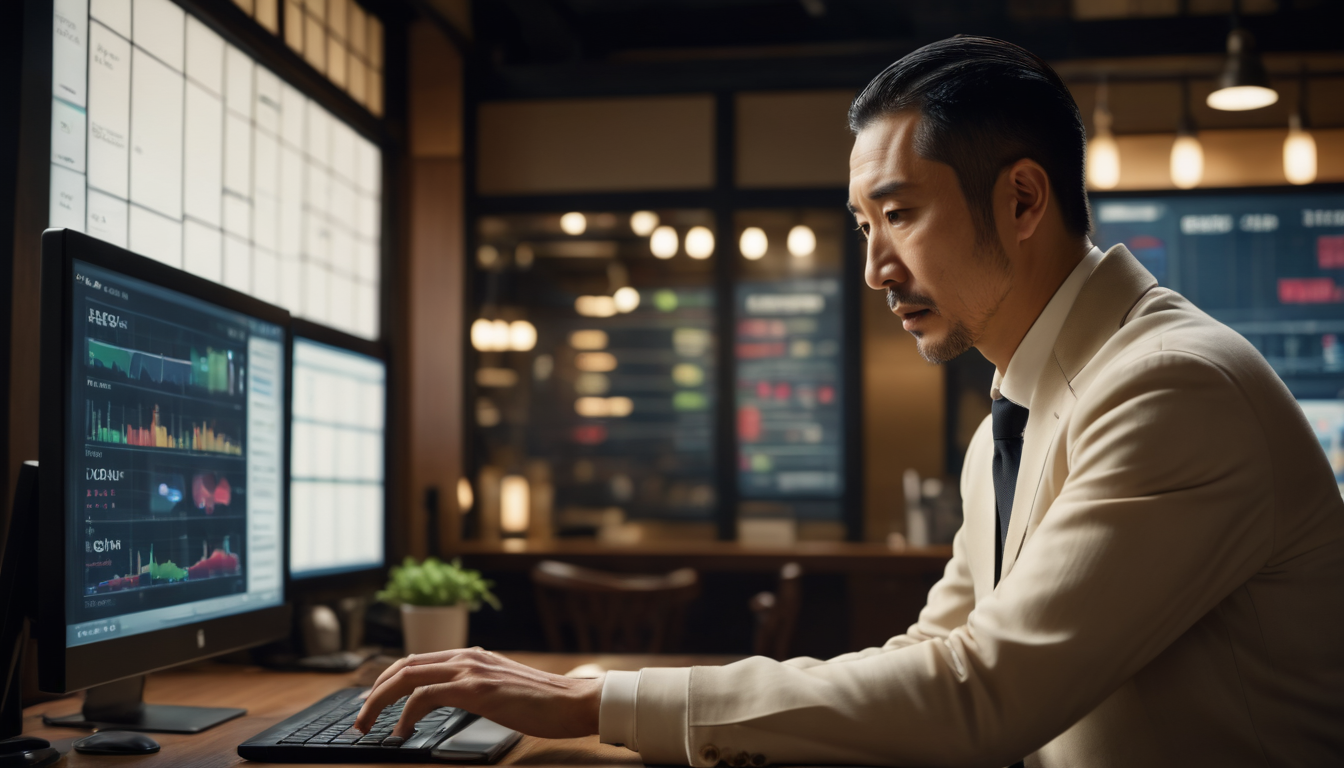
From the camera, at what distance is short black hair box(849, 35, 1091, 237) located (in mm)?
998

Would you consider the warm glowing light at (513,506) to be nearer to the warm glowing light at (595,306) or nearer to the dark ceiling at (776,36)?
the dark ceiling at (776,36)

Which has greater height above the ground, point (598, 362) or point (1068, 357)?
point (598, 362)

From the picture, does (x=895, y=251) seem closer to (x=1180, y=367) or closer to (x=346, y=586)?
(x=1180, y=367)

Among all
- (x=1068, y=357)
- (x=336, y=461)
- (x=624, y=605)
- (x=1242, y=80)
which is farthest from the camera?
(x=1242, y=80)

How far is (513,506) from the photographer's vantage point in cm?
484

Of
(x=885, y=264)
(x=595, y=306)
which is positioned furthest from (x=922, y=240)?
(x=595, y=306)

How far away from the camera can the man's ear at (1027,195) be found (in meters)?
1.01

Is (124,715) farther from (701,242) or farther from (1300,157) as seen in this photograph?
(1300,157)

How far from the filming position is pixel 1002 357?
1.11 metres

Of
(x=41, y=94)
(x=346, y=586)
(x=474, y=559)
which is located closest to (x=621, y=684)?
(x=346, y=586)

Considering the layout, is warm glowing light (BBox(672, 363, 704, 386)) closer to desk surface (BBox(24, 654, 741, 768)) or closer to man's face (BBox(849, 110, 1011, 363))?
desk surface (BBox(24, 654, 741, 768))

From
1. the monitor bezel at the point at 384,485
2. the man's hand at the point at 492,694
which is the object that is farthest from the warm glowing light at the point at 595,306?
the man's hand at the point at 492,694

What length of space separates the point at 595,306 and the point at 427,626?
5276 mm

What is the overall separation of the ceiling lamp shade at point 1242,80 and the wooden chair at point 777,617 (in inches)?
90.0
